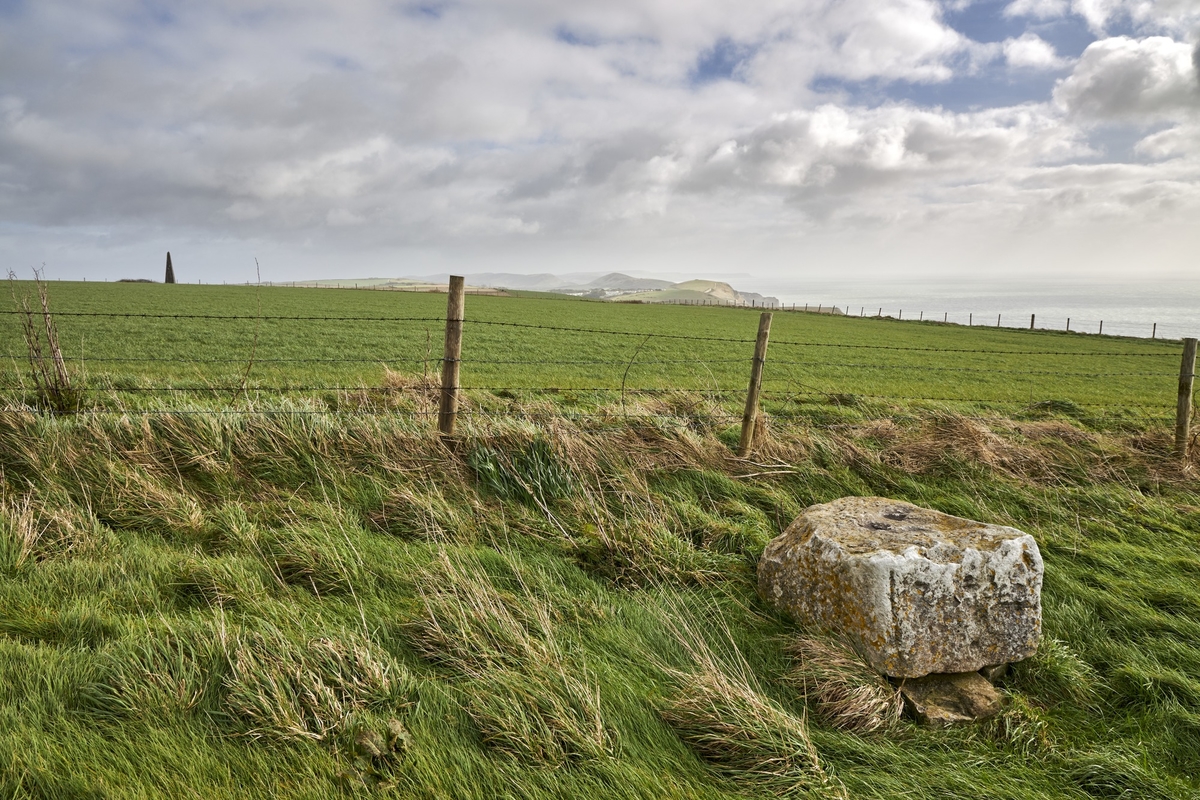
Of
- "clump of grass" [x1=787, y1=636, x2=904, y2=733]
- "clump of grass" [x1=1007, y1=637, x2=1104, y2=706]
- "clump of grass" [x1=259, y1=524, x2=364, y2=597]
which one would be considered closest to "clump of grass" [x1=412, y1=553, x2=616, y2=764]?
"clump of grass" [x1=259, y1=524, x2=364, y2=597]

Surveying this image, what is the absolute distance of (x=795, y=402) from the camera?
46.6ft

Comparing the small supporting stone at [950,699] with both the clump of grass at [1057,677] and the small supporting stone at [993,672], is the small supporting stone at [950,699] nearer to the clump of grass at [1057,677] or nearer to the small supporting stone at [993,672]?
the small supporting stone at [993,672]

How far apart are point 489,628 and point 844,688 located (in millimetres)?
1948

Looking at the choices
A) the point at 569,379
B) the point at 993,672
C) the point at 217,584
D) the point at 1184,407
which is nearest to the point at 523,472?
the point at 217,584

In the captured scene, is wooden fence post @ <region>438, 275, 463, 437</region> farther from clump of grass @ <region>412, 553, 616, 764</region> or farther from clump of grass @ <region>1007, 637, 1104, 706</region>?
clump of grass @ <region>1007, 637, 1104, 706</region>

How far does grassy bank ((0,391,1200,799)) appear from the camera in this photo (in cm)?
289

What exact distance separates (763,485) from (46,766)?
563cm

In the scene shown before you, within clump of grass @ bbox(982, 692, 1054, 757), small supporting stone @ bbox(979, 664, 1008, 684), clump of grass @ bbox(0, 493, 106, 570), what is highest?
clump of grass @ bbox(0, 493, 106, 570)

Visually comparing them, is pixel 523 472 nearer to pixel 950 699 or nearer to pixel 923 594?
pixel 923 594

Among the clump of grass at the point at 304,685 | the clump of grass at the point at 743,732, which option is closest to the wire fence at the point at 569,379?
the clump of grass at the point at 304,685

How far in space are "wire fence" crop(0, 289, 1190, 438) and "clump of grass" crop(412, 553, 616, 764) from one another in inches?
120

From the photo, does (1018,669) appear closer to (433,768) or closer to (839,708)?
(839,708)

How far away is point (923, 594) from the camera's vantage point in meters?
3.84

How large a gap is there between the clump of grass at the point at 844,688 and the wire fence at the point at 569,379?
398 centimetres
